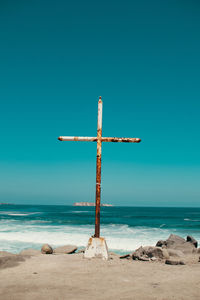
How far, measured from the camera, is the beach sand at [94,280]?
456 cm

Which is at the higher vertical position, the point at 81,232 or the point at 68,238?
the point at 68,238

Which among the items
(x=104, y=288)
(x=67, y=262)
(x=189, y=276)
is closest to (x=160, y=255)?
(x=189, y=276)

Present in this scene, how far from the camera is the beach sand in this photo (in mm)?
4565

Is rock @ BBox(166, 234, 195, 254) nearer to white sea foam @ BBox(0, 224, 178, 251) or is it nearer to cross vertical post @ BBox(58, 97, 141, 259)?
white sea foam @ BBox(0, 224, 178, 251)

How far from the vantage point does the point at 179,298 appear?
4418 mm

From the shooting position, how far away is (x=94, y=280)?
5480 mm

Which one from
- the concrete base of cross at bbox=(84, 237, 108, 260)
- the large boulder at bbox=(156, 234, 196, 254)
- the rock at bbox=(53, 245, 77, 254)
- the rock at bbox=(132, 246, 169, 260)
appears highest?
the concrete base of cross at bbox=(84, 237, 108, 260)

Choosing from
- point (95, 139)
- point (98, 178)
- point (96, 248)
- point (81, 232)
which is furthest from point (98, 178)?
point (81, 232)

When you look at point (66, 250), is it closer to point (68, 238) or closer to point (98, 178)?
point (98, 178)

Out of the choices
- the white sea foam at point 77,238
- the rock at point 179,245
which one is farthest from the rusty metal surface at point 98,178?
the white sea foam at point 77,238

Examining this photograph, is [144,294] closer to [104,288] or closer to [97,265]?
[104,288]

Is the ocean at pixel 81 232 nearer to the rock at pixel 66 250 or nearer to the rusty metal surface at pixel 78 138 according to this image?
the rock at pixel 66 250

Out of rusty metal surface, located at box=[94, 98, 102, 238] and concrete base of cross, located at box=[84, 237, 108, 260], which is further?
rusty metal surface, located at box=[94, 98, 102, 238]

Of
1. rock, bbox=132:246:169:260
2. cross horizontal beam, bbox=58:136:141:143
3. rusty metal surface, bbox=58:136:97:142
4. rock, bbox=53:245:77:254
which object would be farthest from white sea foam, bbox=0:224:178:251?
rusty metal surface, bbox=58:136:97:142
